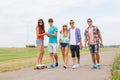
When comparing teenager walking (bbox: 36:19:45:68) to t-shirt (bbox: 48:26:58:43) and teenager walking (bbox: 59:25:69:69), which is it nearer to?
t-shirt (bbox: 48:26:58:43)

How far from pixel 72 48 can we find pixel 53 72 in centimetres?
221

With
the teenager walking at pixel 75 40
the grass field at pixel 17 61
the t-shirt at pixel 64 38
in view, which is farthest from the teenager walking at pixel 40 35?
the grass field at pixel 17 61

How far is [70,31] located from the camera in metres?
17.6

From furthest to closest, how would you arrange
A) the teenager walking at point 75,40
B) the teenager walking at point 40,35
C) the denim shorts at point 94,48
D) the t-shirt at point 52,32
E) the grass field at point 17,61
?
the grass field at point 17,61 < the t-shirt at point 52,32 < the teenager walking at point 75,40 < the teenager walking at point 40,35 < the denim shorts at point 94,48

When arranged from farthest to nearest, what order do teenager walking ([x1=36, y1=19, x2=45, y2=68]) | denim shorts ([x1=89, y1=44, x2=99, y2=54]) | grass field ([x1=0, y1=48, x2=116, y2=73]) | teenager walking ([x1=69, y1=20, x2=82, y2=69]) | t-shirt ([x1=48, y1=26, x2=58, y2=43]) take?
grass field ([x1=0, y1=48, x2=116, y2=73]), t-shirt ([x1=48, y1=26, x2=58, y2=43]), teenager walking ([x1=69, y1=20, x2=82, y2=69]), teenager walking ([x1=36, y1=19, x2=45, y2=68]), denim shorts ([x1=89, y1=44, x2=99, y2=54])

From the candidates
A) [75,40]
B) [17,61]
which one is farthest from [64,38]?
[17,61]

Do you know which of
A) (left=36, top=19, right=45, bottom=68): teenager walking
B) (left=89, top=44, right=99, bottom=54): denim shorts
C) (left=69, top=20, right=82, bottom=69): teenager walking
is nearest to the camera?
(left=89, top=44, right=99, bottom=54): denim shorts

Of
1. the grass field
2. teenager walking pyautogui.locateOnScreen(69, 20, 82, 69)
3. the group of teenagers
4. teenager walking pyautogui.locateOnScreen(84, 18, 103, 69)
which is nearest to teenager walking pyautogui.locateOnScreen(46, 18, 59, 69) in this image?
the group of teenagers

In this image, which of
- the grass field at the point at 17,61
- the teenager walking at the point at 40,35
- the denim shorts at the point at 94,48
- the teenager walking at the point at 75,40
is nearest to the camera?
the denim shorts at the point at 94,48

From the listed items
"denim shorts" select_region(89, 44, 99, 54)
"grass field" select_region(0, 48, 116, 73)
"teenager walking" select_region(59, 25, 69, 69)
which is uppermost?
"teenager walking" select_region(59, 25, 69, 69)

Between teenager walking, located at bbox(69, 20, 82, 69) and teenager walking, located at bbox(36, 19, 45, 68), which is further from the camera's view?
teenager walking, located at bbox(69, 20, 82, 69)

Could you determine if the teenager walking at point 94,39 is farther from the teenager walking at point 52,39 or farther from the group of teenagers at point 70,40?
the teenager walking at point 52,39

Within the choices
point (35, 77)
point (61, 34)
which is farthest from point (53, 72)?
point (61, 34)

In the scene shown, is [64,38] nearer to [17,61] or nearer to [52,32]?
[52,32]
